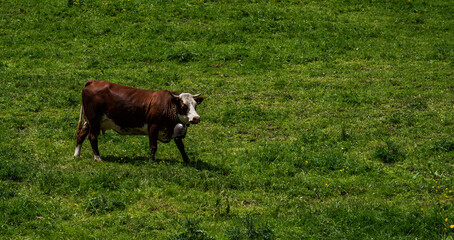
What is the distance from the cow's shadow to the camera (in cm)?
1438

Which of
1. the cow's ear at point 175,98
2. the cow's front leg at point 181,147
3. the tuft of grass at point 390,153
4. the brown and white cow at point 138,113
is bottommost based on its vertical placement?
the tuft of grass at point 390,153

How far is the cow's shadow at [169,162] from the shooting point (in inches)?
566

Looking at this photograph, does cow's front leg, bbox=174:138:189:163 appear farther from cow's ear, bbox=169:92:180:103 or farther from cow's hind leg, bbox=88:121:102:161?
cow's hind leg, bbox=88:121:102:161

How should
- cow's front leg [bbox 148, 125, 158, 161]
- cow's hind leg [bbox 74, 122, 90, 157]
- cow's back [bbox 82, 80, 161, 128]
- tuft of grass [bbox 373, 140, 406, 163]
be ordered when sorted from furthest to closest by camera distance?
tuft of grass [bbox 373, 140, 406, 163], cow's hind leg [bbox 74, 122, 90, 157], cow's back [bbox 82, 80, 161, 128], cow's front leg [bbox 148, 125, 158, 161]

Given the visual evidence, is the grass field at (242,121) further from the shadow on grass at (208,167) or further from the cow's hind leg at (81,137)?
the cow's hind leg at (81,137)

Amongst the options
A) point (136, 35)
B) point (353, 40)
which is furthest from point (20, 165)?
point (353, 40)

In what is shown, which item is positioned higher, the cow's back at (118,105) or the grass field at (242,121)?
the cow's back at (118,105)

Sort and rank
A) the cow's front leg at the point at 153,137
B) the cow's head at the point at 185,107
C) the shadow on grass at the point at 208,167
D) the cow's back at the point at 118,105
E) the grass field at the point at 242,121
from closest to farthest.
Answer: the grass field at the point at 242,121 → the shadow on grass at the point at 208,167 → the cow's head at the point at 185,107 → the cow's front leg at the point at 153,137 → the cow's back at the point at 118,105

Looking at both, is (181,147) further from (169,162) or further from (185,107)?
(185,107)

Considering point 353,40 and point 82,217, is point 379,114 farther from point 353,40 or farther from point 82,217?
point 82,217

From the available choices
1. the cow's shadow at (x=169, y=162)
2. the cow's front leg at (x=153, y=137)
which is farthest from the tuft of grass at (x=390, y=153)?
the cow's front leg at (x=153, y=137)

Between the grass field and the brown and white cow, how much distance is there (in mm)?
746

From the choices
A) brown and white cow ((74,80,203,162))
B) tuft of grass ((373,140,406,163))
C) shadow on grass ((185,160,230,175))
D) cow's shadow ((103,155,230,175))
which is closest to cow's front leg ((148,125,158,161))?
brown and white cow ((74,80,203,162))

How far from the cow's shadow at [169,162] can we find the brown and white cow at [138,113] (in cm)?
25
